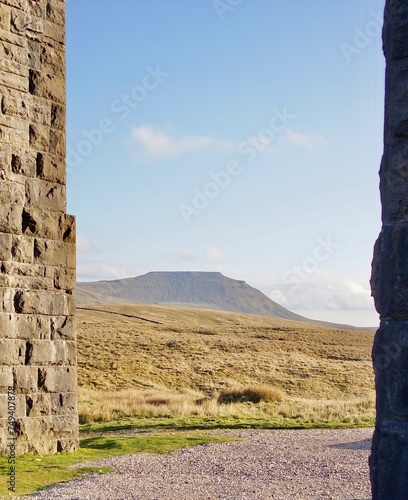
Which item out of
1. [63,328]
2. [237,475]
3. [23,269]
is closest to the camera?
[237,475]

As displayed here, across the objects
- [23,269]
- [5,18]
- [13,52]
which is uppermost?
[5,18]

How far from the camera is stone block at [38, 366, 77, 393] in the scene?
10.1 meters

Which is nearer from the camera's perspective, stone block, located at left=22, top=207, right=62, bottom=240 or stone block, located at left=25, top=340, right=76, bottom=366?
stone block, located at left=25, top=340, right=76, bottom=366

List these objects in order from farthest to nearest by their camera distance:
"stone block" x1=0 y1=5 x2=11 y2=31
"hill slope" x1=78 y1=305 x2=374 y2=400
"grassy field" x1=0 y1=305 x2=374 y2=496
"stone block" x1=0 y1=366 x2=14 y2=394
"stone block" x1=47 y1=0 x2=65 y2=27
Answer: "hill slope" x1=78 y1=305 x2=374 y2=400, "grassy field" x1=0 y1=305 x2=374 y2=496, "stone block" x1=47 y1=0 x2=65 y2=27, "stone block" x1=0 y1=5 x2=11 y2=31, "stone block" x1=0 y1=366 x2=14 y2=394

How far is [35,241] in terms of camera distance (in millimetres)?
10234

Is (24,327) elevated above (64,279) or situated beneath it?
situated beneath

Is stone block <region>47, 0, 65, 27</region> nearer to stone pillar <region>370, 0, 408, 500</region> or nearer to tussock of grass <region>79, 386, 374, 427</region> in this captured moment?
stone pillar <region>370, 0, 408, 500</region>

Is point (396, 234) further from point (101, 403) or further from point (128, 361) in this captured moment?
point (128, 361)

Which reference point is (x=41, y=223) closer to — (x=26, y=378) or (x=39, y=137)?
(x=39, y=137)

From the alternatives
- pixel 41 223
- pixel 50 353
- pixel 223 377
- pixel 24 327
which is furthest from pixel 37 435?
pixel 223 377

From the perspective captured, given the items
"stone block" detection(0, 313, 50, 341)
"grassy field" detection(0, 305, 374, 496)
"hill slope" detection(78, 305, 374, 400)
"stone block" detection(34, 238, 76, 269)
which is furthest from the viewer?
"hill slope" detection(78, 305, 374, 400)

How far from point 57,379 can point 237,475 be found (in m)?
3.28

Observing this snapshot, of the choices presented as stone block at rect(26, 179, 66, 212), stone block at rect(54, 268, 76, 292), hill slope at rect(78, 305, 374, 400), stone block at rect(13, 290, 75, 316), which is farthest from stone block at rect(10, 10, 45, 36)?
hill slope at rect(78, 305, 374, 400)

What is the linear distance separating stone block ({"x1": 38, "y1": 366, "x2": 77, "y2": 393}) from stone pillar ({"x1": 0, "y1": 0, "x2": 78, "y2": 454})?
0.01 metres
